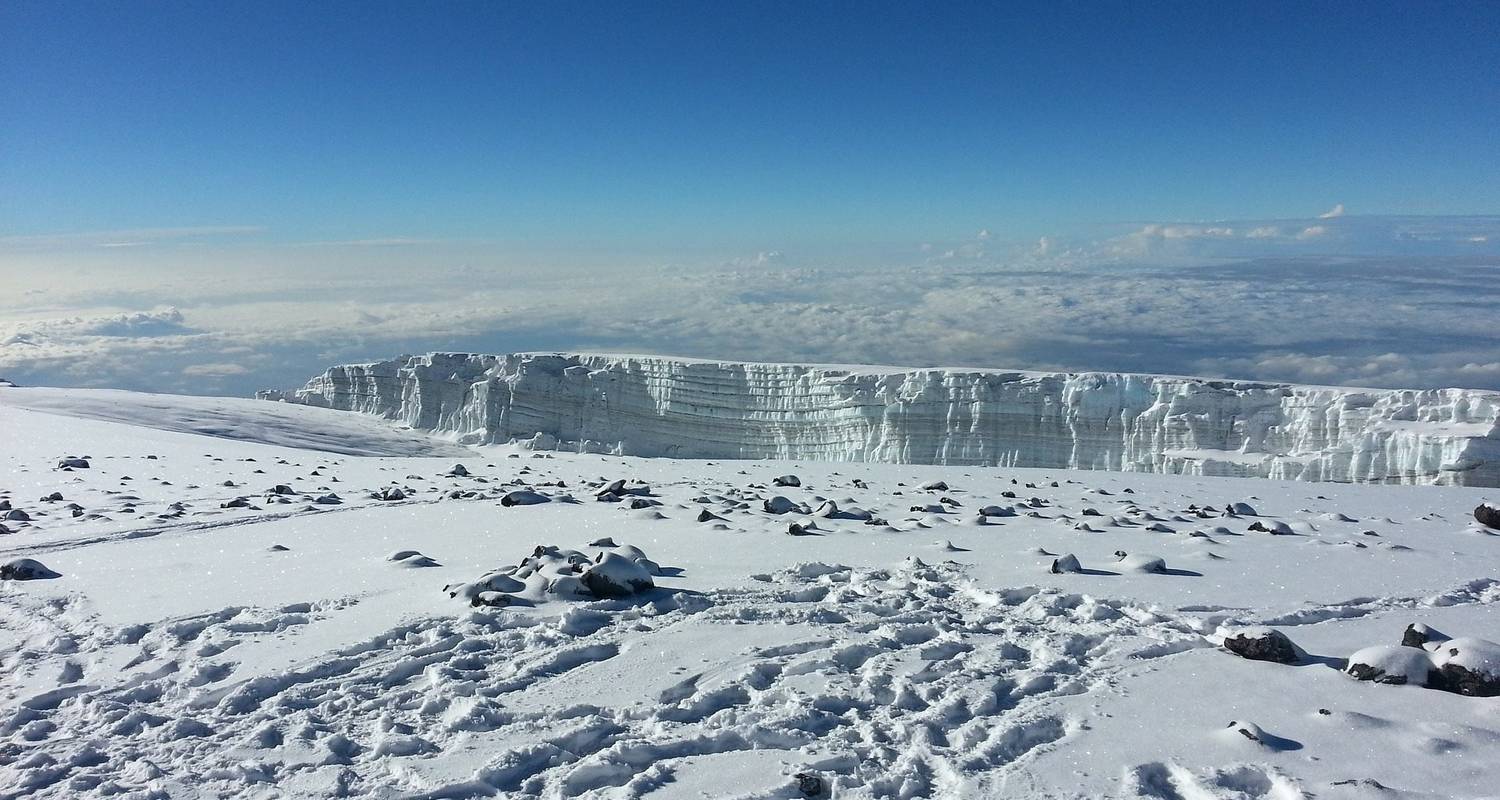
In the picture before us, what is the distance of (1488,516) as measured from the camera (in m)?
11.5

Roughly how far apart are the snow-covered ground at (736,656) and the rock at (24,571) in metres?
0.14

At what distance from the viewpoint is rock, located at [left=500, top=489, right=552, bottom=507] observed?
41.1 feet

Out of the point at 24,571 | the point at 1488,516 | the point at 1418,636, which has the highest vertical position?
the point at 24,571

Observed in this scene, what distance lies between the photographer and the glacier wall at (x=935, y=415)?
961 inches

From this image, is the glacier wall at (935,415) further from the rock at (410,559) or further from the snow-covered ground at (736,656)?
the rock at (410,559)

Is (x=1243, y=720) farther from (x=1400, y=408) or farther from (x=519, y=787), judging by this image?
(x=1400, y=408)

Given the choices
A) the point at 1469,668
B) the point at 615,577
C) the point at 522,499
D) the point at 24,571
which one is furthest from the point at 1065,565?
the point at 24,571

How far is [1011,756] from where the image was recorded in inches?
188

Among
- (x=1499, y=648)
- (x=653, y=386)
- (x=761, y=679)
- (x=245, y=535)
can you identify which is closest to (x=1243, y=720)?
(x=1499, y=648)

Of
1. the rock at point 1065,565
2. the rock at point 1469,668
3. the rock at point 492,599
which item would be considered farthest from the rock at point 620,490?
the rock at point 1469,668

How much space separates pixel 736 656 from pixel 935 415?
2560 centimetres

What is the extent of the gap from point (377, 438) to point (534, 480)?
18.3 meters

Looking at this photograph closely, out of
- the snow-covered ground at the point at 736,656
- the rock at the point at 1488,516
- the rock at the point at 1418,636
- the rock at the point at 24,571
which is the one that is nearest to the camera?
the snow-covered ground at the point at 736,656

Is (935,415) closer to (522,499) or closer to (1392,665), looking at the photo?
(522,499)
